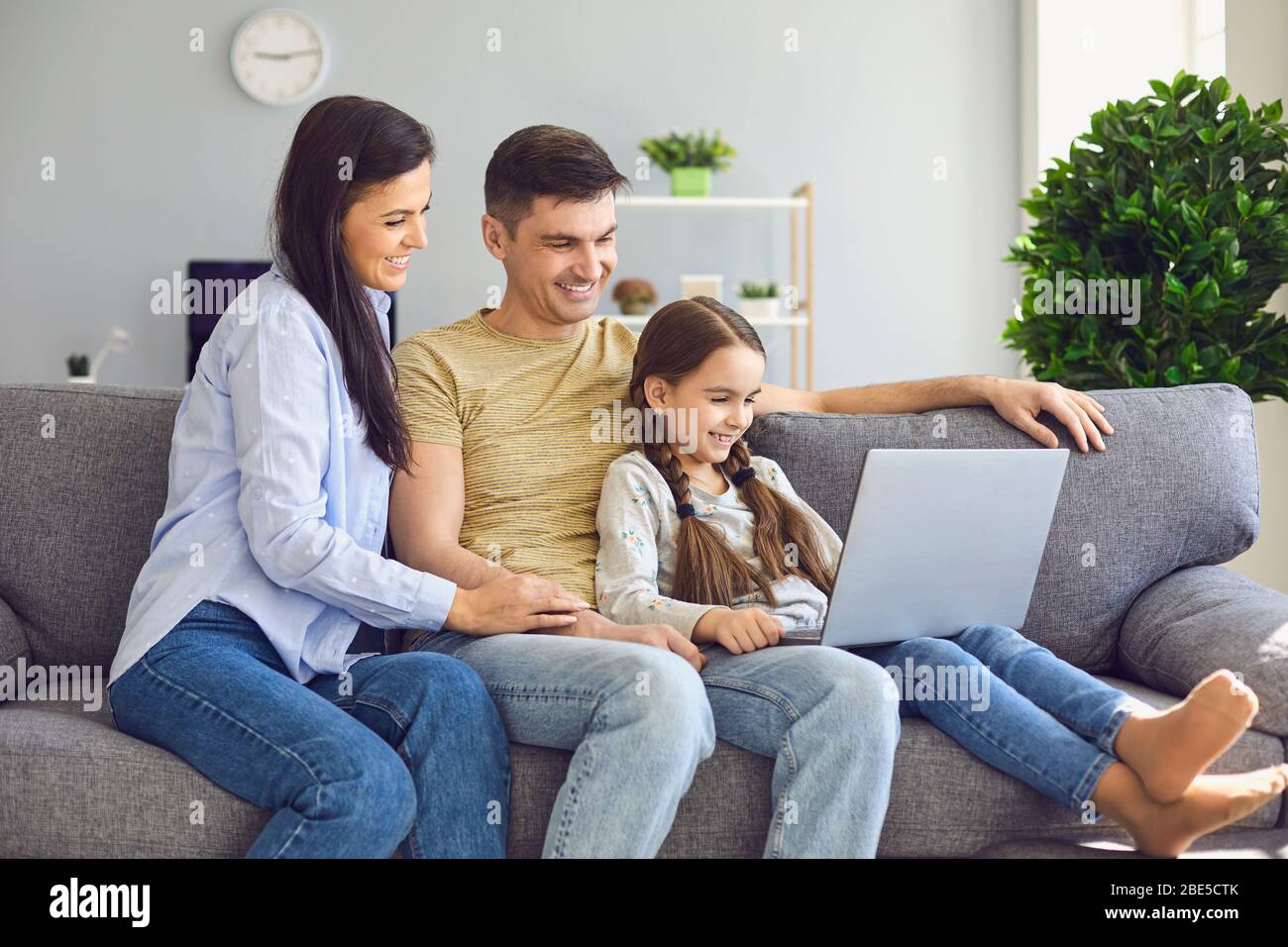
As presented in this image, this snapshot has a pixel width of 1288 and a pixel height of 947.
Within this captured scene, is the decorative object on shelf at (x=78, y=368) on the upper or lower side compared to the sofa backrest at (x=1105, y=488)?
upper

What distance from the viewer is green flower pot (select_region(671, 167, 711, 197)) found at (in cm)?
436

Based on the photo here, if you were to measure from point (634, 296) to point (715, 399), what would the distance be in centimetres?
277

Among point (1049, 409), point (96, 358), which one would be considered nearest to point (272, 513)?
point (1049, 409)

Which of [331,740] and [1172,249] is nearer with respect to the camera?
[331,740]

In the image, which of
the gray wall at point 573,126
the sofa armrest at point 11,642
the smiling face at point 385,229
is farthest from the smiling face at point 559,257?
the gray wall at point 573,126

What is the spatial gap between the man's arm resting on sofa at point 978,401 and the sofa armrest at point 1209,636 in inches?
9.7

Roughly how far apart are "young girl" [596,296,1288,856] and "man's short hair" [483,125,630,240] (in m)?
0.21

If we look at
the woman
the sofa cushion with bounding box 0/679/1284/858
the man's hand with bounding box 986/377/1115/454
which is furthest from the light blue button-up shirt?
the man's hand with bounding box 986/377/1115/454

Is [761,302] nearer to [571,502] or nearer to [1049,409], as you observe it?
[1049,409]

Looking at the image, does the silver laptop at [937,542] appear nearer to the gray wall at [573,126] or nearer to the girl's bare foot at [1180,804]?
the girl's bare foot at [1180,804]

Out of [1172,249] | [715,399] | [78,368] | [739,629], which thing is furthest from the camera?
[78,368]

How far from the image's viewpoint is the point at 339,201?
1.49 meters

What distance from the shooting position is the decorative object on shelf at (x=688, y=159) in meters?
4.34

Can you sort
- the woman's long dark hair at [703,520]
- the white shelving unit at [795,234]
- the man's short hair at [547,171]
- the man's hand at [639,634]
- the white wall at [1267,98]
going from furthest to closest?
the white shelving unit at [795,234], the white wall at [1267,98], the man's short hair at [547,171], the woman's long dark hair at [703,520], the man's hand at [639,634]
